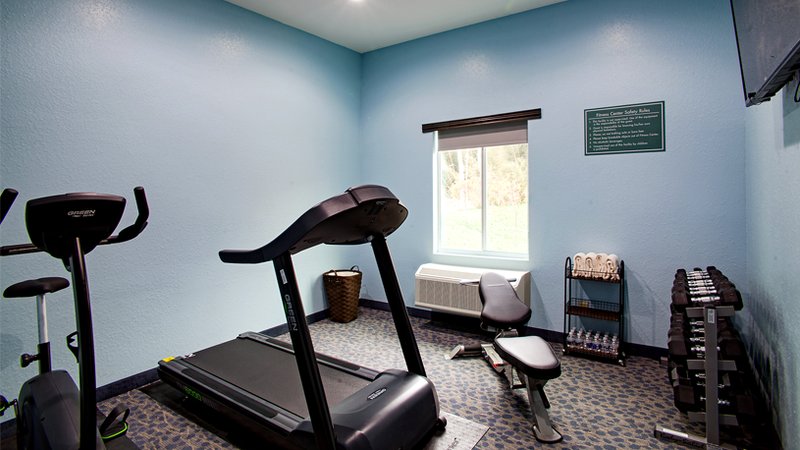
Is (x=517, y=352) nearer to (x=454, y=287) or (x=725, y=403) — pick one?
(x=725, y=403)

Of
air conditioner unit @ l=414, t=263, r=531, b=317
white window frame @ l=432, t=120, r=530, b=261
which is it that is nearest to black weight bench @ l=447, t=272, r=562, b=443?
air conditioner unit @ l=414, t=263, r=531, b=317

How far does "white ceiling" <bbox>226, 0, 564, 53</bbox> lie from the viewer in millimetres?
3555

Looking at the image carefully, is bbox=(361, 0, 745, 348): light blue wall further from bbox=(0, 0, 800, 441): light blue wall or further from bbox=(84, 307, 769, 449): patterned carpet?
bbox=(84, 307, 769, 449): patterned carpet

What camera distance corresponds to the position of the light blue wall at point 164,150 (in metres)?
2.41

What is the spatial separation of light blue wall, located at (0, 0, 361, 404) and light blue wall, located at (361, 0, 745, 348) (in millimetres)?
1561

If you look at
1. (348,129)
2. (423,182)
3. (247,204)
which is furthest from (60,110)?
(423,182)

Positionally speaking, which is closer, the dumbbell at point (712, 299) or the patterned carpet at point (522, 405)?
the dumbbell at point (712, 299)

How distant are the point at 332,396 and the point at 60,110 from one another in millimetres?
2428

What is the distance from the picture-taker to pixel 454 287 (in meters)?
3.90

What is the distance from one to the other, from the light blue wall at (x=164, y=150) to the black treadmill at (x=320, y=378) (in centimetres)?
50

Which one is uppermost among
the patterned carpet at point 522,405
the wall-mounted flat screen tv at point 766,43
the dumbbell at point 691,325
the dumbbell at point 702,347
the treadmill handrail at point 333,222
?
the wall-mounted flat screen tv at point 766,43

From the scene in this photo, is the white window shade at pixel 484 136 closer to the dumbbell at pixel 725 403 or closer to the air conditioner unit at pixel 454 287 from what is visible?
the air conditioner unit at pixel 454 287

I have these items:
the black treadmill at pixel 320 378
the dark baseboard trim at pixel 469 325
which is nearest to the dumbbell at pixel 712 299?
the dark baseboard trim at pixel 469 325

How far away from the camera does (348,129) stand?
475 cm
